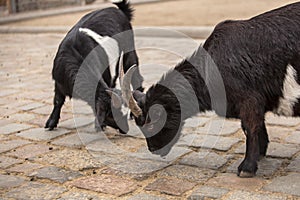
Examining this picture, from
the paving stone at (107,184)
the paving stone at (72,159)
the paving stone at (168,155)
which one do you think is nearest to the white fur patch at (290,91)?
the paving stone at (168,155)

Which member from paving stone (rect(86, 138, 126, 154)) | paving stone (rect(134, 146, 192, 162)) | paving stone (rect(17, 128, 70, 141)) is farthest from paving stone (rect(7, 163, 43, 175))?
paving stone (rect(134, 146, 192, 162))

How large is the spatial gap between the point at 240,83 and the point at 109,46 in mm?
1733

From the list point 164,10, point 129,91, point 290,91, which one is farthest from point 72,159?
point 164,10

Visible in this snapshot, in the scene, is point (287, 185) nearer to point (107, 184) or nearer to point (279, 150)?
point (279, 150)

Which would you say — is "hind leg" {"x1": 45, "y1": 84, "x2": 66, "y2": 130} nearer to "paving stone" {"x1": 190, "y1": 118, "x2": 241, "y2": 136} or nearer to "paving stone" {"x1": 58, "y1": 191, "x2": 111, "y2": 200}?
"paving stone" {"x1": 190, "y1": 118, "x2": 241, "y2": 136}

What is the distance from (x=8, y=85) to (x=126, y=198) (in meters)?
3.98

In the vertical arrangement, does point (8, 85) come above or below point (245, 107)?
below

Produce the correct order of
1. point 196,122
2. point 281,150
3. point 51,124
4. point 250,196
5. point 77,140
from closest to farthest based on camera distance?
point 250,196
point 281,150
point 77,140
point 51,124
point 196,122

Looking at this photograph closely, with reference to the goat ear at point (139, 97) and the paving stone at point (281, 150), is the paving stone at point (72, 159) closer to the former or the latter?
the goat ear at point (139, 97)

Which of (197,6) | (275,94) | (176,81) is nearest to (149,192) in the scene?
(176,81)

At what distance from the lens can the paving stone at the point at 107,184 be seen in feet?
11.7

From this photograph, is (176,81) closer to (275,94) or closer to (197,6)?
(275,94)

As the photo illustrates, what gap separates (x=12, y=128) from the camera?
5.04 metres

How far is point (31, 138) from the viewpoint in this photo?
15.6ft
